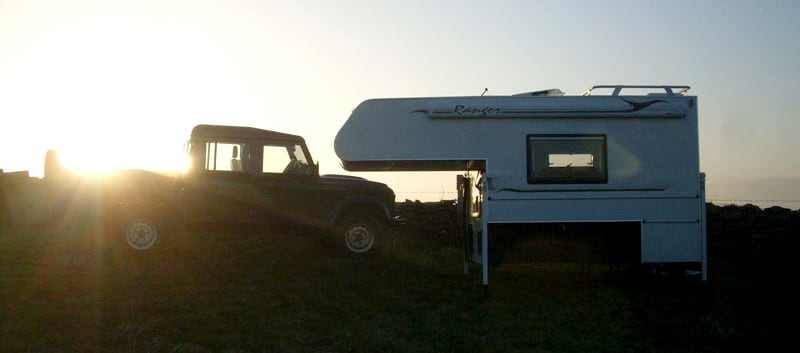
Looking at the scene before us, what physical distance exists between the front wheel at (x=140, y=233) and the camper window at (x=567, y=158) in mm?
5908

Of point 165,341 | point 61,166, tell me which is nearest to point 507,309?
point 165,341

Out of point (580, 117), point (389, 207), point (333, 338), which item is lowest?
point (333, 338)

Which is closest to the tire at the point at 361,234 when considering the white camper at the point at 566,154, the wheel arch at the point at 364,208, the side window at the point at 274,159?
the wheel arch at the point at 364,208

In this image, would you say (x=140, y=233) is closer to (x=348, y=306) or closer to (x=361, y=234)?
(x=361, y=234)

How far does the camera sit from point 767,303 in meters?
10.3

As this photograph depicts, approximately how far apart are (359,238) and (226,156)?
8.02 feet

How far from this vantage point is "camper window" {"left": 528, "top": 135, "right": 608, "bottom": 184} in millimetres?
11008

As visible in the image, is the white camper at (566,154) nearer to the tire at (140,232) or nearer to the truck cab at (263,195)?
the truck cab at (263,195)

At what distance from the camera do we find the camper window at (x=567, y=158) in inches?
433

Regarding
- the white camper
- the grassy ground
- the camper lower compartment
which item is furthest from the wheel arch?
the camper lower compartment

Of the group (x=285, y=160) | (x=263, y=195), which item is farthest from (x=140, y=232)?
(x=285, y=160)

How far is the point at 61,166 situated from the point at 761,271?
10.8m

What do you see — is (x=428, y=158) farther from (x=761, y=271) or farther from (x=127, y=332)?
(x=761, y=271)

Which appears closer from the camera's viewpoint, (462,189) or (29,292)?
(29,292)
